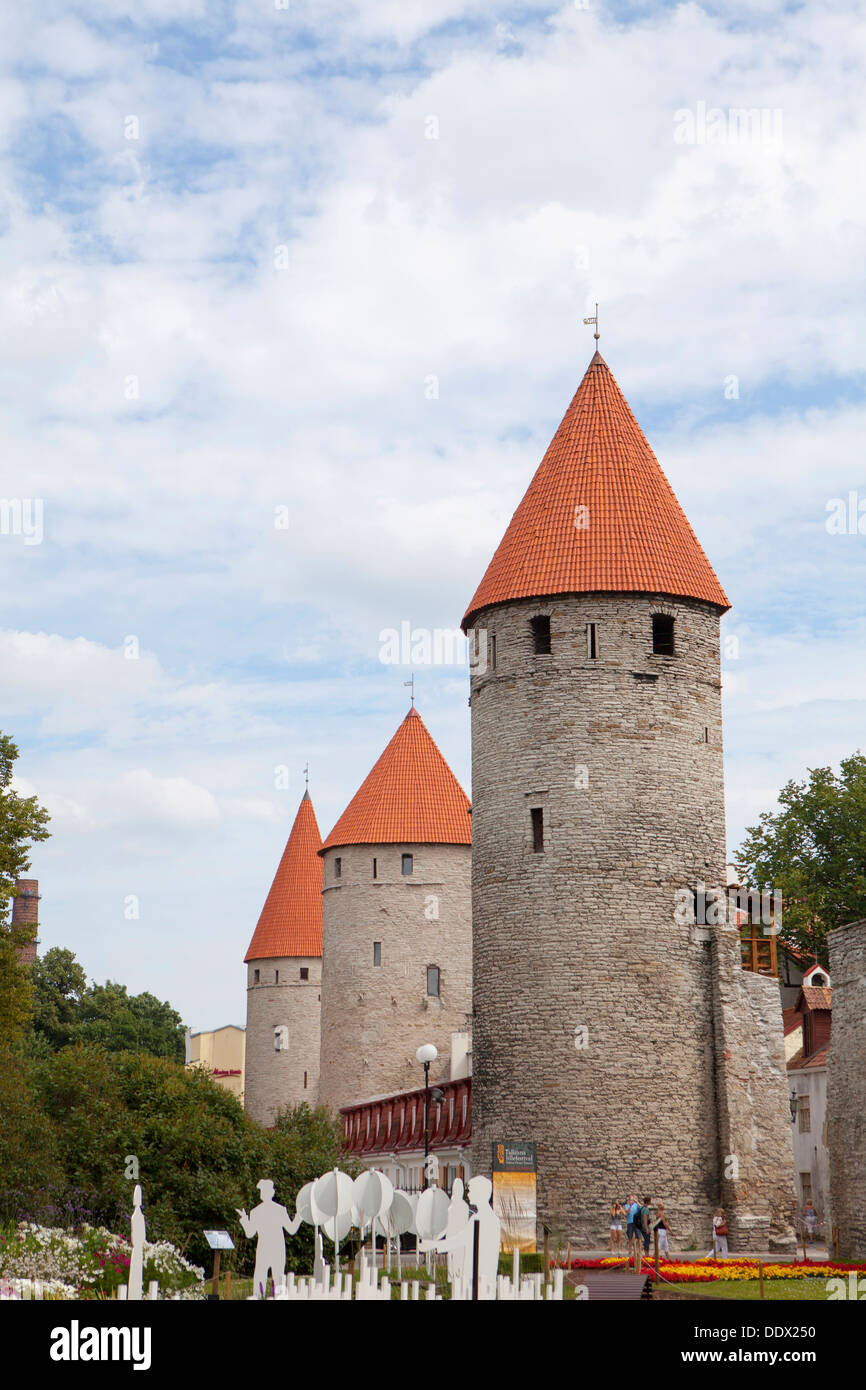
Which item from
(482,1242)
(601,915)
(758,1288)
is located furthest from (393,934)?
(482,1242)

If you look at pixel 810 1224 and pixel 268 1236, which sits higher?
pixel 268 1236

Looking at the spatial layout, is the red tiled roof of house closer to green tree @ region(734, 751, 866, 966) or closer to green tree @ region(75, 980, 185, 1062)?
green tree @ region(734, 751, 866, 966)

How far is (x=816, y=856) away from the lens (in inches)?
1740

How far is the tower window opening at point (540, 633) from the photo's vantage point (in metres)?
27.2

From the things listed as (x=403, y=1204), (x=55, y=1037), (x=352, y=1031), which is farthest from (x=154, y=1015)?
(x=403, y=1204)

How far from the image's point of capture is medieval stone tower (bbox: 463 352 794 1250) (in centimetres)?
2508

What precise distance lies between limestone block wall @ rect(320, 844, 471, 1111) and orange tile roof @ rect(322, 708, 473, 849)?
1.22 ft

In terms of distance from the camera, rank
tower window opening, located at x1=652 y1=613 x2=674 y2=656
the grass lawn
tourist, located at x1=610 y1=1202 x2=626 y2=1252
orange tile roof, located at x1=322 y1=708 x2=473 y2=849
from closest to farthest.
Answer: the grass lawn
tourist, located at x1=610 y1=1202 x2=626 y2=1252
tower window opening, located at x1=652 y1=613 x2=674 y2=656
orange tile roof, located at x1=322 y1=708 x2=473 y2=849

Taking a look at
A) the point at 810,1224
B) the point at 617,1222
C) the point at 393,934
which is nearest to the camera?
the point at 617,1222

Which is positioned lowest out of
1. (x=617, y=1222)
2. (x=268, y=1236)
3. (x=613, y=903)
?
(x=617, y=1222)

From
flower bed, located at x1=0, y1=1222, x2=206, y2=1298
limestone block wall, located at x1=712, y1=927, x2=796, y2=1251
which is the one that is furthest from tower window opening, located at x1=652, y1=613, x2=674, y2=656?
flower bed, located at x1=0, y1=1222, x2=206, y2=1298

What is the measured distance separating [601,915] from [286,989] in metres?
29.6
